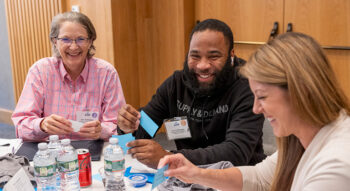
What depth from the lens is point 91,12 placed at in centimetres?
427

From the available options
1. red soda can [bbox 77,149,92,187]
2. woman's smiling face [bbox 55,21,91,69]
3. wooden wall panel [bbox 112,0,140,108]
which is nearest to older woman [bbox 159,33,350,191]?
red soda can [bbox 77,149,92,187]

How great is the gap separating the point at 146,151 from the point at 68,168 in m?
0.36

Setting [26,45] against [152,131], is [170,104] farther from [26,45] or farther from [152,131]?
[26,45]

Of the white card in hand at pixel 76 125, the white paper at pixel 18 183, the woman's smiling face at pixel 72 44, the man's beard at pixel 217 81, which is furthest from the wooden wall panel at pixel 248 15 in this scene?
the white paper at pixel 18 183

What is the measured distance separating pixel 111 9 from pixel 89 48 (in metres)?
1.54

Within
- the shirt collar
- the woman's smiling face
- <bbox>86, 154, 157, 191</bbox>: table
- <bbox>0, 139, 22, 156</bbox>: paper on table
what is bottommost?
<bbox>86, 154, 157, 191</bbox>: table

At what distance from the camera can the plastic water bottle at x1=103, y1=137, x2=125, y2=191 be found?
1545mm

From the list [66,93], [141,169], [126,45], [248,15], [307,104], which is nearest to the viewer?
[307,104]

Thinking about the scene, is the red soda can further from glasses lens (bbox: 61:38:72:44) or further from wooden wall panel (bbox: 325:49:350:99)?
wooden wall panel (bbox: 325:49:350:99)

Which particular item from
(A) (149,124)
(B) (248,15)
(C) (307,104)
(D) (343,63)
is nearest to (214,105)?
(A) (149,124)

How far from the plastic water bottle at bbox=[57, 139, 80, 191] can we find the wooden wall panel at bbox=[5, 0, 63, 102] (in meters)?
3.27

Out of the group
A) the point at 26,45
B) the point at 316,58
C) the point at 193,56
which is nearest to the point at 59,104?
the point at 193,56

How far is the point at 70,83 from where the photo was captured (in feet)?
8.29

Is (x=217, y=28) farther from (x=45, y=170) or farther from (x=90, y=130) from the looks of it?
(x=45, y=170)
